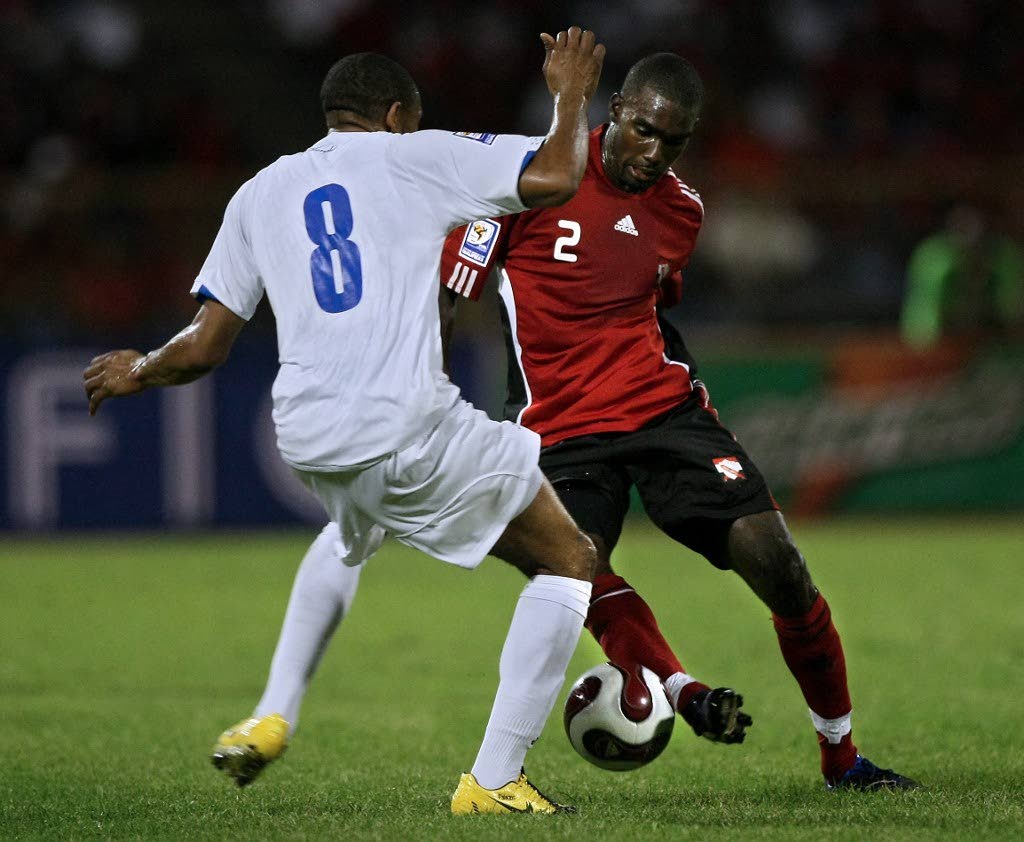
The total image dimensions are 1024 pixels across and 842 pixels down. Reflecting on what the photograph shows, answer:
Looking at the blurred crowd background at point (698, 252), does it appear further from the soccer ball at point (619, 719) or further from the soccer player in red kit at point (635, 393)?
the soccer ball at point (619, 719)

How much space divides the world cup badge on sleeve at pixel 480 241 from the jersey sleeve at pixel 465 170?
809mm

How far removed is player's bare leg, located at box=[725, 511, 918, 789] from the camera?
193 inches

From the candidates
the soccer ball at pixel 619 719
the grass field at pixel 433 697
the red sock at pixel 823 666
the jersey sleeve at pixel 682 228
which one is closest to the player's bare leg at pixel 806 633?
the red sock at pixel 823 666

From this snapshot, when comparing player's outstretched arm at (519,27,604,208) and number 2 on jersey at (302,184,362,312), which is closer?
player's outstretched arm at (519,27,604,208)

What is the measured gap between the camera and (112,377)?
4535 mm

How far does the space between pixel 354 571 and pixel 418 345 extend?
80 cm

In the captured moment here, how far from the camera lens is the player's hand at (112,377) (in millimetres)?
4500

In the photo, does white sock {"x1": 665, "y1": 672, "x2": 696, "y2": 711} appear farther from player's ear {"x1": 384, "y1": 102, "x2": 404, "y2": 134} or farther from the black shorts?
player's ear {"x1": 384, "y1": 102, "x2": 404, "y2": 134}

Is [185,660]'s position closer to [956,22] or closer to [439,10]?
[439,10]

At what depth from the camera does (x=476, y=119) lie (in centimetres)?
1592

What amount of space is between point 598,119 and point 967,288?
371 cm

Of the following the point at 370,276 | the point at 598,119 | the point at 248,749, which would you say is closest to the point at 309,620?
the point at 248,749

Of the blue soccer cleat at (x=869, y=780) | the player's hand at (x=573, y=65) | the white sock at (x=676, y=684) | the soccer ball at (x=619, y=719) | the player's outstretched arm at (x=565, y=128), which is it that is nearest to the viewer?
the player's outstretched arm at (x=565, y=128)

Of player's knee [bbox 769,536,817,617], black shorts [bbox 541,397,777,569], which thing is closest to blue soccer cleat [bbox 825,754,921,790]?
player's knee [bbox 769,536,817,617]
